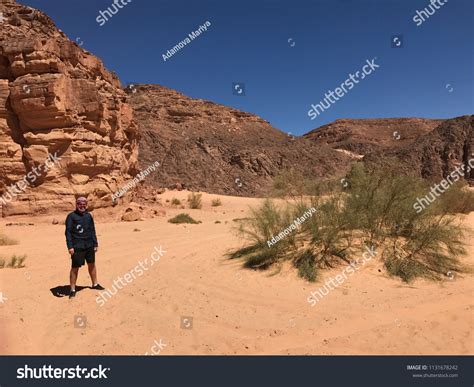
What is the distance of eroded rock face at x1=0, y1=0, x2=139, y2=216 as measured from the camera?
1105cm

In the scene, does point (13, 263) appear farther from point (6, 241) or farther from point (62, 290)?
point (6, 241)

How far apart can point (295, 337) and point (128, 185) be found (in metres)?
11.2

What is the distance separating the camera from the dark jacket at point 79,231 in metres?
5.15

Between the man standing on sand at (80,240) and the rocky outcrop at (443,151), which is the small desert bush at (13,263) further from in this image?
the rocky outcrop at (443,151)

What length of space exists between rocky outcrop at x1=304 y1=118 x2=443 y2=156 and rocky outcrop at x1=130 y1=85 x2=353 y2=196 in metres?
18.3

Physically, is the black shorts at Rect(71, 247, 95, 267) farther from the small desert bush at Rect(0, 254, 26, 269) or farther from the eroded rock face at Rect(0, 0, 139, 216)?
the eroded rock face at Rect(0, 0, 139, 216)

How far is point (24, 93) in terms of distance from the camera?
36.3 ft

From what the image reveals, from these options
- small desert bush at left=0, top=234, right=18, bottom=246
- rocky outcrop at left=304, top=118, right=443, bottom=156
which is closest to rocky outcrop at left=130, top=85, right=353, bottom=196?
rocky outcrop at left=304, top=118, right=443, bottom=156

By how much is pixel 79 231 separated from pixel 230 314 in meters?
2.54

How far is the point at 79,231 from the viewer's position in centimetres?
520

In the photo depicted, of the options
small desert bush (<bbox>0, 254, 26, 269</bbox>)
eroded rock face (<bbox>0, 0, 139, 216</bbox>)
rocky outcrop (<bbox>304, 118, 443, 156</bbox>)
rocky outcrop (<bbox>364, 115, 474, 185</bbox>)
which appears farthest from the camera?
rocky outcrop (<bbox>304, 118, 443, 156</bbox>)

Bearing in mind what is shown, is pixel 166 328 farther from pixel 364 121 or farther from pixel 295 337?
pixel 364 121

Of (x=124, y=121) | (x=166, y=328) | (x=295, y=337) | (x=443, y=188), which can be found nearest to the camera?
(x=295, y=337)
